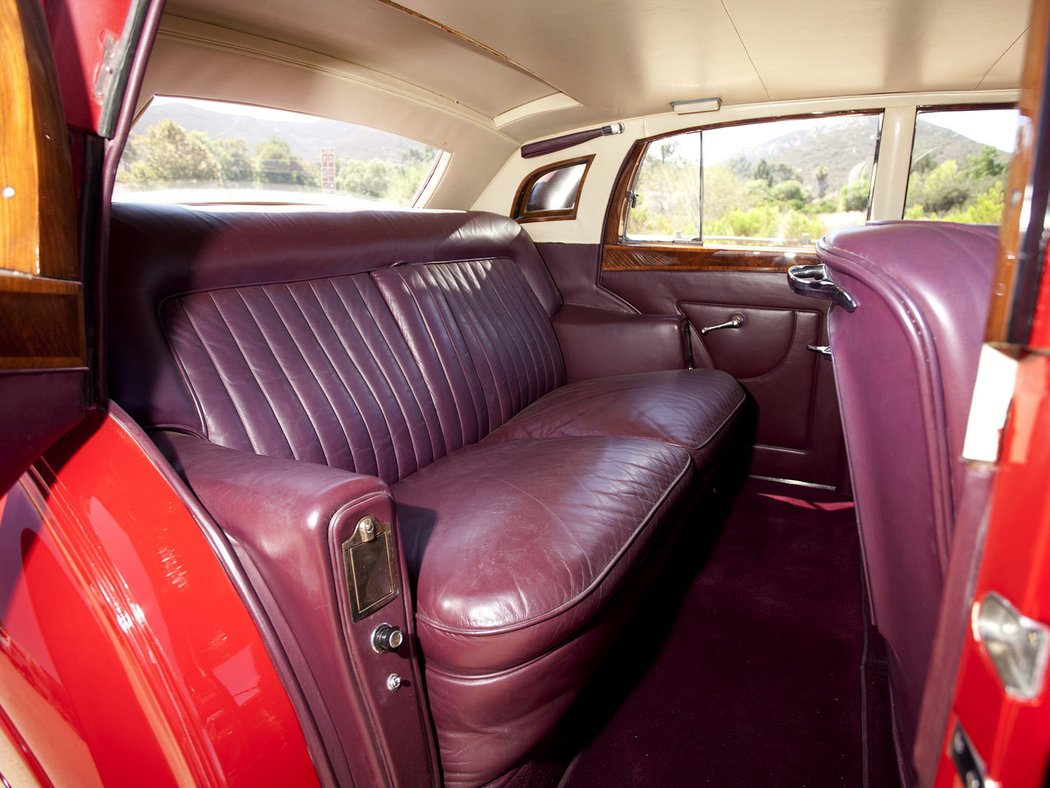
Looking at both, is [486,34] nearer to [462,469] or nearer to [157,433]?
[462,469]

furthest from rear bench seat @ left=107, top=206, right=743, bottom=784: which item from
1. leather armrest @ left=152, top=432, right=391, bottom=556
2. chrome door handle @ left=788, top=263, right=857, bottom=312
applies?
chrome door handle @ left=788, top=263, right=857, bottom=312

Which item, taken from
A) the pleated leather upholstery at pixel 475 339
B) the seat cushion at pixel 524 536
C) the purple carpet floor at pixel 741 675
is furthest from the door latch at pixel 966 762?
the pleated leather upholstery at pixel 475 339

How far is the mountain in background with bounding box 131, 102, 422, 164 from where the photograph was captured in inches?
80.4

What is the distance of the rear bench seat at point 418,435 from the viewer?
978 millimetres

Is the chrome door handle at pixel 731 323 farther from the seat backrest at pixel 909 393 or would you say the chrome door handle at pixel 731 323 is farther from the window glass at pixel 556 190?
the seat backrest at pixel 909 393

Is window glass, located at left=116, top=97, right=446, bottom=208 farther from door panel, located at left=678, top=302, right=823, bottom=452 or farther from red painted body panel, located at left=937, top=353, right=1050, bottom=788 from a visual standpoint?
red painted body panel, located at left=937, top=353, right=1050, bottom=788

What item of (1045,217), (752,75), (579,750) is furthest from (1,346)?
(752,75)

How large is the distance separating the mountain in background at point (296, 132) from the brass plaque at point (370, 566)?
62.2 inches

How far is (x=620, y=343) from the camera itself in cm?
262

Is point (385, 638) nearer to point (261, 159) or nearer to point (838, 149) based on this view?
point (261, 159)

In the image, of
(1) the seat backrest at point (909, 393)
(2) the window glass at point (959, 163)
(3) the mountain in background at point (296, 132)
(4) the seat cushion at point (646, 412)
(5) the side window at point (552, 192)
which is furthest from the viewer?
(5) the side window at point (552, 192)

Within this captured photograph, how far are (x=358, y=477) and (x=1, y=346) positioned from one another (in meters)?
0.44

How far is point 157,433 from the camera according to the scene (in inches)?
49.0

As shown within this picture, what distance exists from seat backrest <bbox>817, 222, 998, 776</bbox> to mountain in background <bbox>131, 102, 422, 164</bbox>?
6.33 feet
